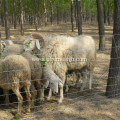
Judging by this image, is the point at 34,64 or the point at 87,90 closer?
the point at 34,64

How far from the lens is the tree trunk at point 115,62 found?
4109mm

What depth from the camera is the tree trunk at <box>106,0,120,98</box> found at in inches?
162

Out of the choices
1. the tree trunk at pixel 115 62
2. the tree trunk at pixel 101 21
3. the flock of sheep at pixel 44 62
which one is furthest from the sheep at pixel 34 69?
the tree trunk at pixel 101 21

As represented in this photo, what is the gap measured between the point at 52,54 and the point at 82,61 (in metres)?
0.96

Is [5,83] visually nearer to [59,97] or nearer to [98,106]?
[59,97]

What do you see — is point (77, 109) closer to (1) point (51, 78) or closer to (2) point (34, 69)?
(1) point (51, 78)

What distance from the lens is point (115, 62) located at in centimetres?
428

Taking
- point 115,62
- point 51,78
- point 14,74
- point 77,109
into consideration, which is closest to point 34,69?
point 51,78

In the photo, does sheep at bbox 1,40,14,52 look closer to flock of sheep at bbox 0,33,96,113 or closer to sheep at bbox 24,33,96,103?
flock of sheep at bbox 0,33,96,113

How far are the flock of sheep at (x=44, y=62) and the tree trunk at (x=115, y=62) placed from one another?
3.18ft

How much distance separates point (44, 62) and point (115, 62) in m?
1.86

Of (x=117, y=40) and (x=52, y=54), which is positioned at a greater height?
(x=117, y=40)

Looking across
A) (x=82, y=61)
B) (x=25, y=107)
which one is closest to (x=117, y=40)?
(x=82, y=61)

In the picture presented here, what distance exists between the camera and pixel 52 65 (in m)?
4.64
